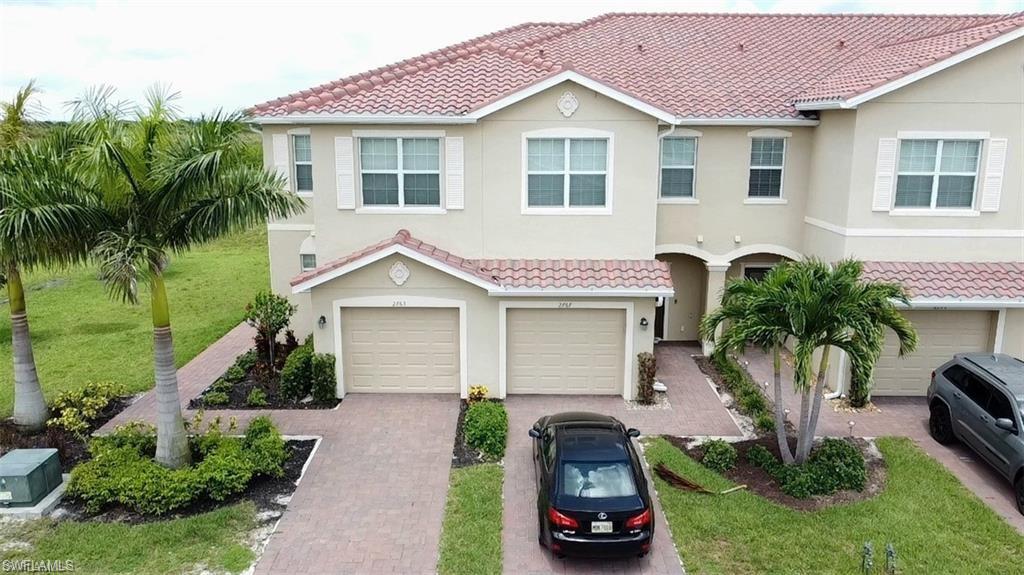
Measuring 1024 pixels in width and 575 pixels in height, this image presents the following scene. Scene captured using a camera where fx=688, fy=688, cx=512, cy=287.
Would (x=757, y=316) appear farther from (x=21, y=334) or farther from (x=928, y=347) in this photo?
(x=21, y=334)

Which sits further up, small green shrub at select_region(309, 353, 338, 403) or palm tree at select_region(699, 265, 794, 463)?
palm tree at select_region(699, 265, 794, 463)

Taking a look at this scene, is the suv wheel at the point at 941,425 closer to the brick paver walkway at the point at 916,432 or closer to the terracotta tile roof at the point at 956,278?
the brick paver walkway at the point at 916,432

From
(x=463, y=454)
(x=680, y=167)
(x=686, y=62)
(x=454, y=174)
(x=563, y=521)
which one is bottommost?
(x=463, y=454)

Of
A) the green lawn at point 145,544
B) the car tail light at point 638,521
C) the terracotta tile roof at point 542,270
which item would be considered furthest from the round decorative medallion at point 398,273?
the car tail light at point 638,521

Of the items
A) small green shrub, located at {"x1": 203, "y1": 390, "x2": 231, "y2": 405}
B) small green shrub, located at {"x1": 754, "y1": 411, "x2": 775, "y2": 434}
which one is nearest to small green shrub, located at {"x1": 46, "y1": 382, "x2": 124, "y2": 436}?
small green shrub, located at {"x1": 203, "y1": 390, "x2": 231, "y2": 405}

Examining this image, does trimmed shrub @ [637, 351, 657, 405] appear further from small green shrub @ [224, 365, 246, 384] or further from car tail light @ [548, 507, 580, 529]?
small green shrub @ [224, 365, 246, 384]

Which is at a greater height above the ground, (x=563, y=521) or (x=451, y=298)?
(x=451, y=298)

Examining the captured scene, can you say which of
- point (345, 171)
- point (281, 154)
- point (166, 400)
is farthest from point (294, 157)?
point (166, 400)

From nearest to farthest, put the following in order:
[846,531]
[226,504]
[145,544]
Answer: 1. [145,544]
2. [846,531]
3. [226,504]
